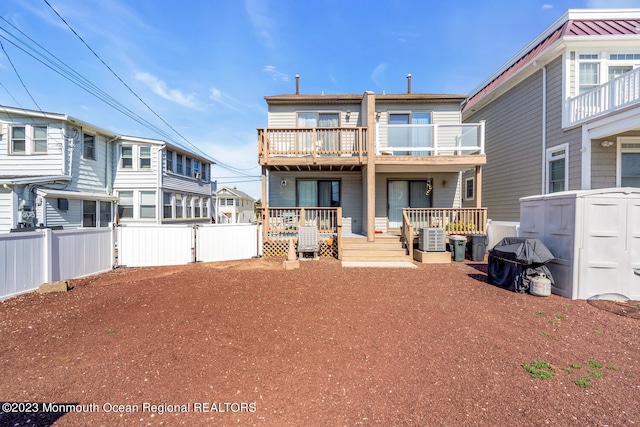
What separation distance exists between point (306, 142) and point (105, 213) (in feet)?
38.8

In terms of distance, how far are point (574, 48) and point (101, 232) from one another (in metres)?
16.2

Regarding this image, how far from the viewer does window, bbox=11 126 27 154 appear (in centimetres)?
1163

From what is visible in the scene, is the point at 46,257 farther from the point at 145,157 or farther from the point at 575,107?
the point at 575,107

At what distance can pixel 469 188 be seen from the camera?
13.7 metres

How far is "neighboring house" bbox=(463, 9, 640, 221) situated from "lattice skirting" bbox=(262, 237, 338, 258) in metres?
7.99

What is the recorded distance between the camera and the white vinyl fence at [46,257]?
523cm

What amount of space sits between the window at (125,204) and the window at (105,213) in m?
0.56

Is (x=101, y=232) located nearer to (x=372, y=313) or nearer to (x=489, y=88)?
(x=372, y=313)

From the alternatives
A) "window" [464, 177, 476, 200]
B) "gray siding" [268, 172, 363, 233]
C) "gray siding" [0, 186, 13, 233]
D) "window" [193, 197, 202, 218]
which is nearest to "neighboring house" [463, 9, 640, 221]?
"window" [464, 177, 476, 200]

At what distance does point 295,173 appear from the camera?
38.6ft

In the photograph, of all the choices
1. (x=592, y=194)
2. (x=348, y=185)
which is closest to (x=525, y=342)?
(x=592, y=194)

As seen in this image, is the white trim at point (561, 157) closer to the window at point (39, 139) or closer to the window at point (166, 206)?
the window at point (166, 206)

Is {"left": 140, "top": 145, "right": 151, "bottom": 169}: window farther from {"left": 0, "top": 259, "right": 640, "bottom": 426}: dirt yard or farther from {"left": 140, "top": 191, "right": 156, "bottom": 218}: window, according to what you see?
{"left": 0, "top": 259, "right": 640, "bottom": 426}: dirt yard

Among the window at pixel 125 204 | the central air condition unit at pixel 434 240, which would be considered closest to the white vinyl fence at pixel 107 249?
the central air condition unit at pixel 434 240
